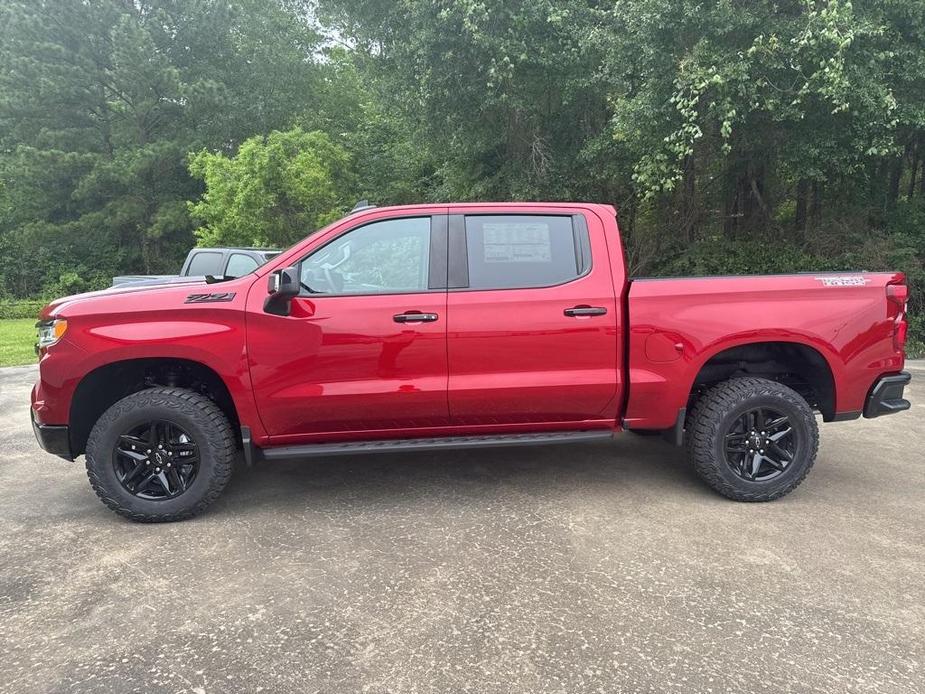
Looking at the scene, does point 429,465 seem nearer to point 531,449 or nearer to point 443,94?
point 531,449

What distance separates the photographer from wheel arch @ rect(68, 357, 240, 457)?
12.5ft

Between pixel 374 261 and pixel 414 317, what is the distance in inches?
18.3

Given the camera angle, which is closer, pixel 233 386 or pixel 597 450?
pixel 233 386

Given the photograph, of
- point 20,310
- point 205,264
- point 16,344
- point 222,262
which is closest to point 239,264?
point 222,262

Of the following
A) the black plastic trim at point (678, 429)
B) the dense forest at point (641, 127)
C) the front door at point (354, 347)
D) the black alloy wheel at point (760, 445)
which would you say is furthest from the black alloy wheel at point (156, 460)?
the dense forest at point (641, 127)

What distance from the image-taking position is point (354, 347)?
3709mm

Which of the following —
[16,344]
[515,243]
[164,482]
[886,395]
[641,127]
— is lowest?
[16,344]

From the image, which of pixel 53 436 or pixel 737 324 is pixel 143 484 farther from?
pixel 737 324

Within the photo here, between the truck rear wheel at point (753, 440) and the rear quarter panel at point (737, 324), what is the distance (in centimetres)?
24

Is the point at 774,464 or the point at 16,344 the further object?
the point at 16,344

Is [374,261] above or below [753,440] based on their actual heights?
above

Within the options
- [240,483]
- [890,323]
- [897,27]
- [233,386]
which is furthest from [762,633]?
[897,27]

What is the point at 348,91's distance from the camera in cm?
2723

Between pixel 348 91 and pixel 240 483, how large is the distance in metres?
26.0
